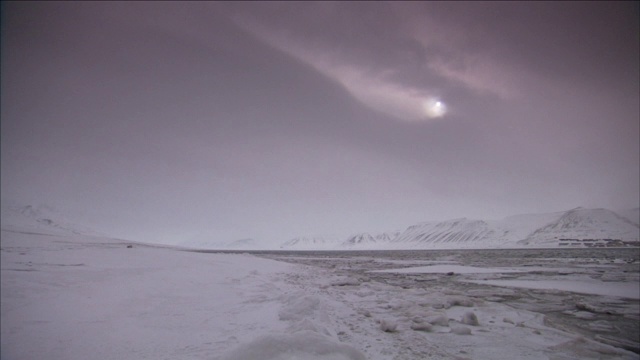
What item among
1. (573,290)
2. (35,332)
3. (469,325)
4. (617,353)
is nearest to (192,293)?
(35,332)

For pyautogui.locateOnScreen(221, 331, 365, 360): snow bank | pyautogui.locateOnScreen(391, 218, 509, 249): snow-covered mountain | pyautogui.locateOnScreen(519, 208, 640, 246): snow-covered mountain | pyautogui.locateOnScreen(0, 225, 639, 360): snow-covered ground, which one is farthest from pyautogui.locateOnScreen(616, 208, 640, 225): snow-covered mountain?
pyautogui.locateOnScreen(221, 331, 365, 360): snow bank

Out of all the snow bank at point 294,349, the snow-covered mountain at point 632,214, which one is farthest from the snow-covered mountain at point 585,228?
the snow bank at point 294,349

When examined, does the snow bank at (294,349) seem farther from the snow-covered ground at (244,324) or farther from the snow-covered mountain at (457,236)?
the snow-covered mountain at (457,236)

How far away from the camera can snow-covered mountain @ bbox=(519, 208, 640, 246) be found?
365 ft

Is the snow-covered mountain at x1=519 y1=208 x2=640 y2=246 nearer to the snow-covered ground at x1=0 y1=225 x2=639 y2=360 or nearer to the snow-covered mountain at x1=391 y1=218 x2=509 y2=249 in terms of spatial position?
the snow-covered mountain at x1=391 y1=218 x2=509 y2=249

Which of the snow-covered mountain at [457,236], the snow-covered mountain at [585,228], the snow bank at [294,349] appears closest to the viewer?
the snow bank at [294,349]

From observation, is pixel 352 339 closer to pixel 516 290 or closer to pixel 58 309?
pixel 58 309

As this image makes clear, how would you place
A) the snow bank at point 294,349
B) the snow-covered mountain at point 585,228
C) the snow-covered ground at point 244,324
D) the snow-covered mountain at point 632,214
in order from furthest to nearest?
the snow-covered mountain at point 632,214 < the snow-covered mountain at point 585,228 < the snow-covered ground at point 244,324 < the snow bank at point 294,349

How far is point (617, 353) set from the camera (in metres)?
5.39

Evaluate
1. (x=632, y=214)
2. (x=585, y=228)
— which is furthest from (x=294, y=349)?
(x=632, y=214)

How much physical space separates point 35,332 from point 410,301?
9671mm

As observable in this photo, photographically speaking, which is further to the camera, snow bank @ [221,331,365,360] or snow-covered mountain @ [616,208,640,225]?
snow-covered mountain @ [616,208,640,225]

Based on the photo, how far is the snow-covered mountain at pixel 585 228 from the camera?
11113 cm

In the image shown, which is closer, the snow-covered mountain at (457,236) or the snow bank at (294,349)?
the snow bank at (294,349)
